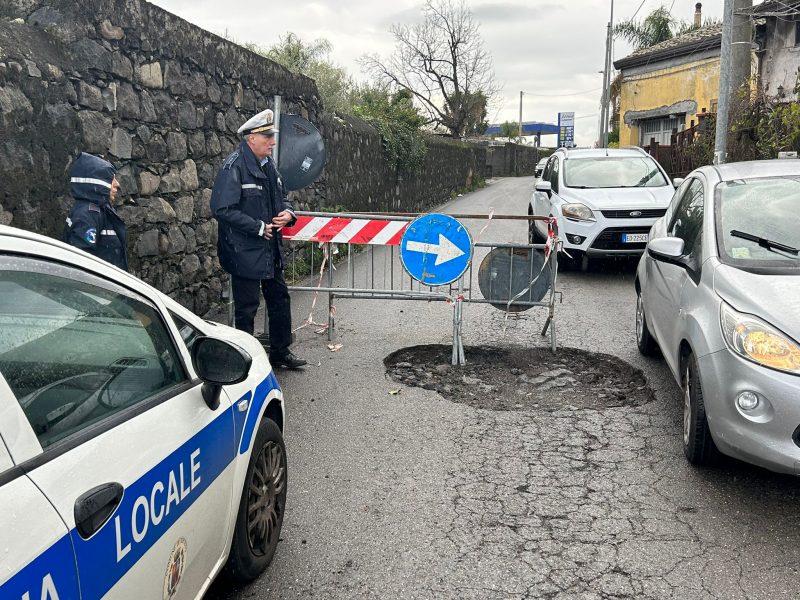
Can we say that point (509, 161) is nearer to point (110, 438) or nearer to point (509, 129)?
point (509, 129)

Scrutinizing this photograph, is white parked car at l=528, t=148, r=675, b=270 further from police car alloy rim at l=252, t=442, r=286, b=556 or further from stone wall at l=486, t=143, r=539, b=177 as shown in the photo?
stone wall at l=486, t=143, r=539, b=177

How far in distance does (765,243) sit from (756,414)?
140cm

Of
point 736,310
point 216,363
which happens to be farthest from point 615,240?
point 216,363

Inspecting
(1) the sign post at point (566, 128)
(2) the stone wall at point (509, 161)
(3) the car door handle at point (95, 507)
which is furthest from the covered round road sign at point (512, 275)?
(1) the sign post at point (566, 128)

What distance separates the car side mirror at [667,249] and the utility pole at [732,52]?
29.0ft

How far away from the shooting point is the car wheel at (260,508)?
307 centimetres

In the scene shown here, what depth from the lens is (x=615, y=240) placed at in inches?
420

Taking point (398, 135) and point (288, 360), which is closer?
point (288, 360)

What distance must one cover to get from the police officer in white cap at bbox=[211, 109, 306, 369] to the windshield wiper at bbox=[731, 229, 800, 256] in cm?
330

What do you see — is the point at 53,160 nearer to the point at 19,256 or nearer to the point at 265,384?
the point at 265,384

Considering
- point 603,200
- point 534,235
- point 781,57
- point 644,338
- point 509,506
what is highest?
point 781,57

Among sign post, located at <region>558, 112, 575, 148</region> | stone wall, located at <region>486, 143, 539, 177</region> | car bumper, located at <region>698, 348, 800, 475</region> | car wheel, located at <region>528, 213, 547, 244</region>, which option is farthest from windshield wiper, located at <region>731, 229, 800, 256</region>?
sign post, located at <region>558, 112, 575, 148</region>

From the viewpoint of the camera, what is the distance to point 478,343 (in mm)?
7434

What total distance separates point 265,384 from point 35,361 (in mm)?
1515
